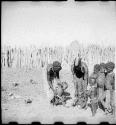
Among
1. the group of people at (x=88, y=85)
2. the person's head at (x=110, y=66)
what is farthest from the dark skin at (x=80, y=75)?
the person's head at (x=110, y=66)

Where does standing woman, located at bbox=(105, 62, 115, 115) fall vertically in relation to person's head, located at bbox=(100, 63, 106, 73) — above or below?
below

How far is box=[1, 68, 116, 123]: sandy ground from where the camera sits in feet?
9.03

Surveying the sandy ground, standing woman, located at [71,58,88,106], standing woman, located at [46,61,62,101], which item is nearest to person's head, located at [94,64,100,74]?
standing woman, located at [71,58,88,106]

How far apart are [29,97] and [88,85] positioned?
29.4 inches

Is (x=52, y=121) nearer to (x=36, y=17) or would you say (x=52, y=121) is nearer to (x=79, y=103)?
(x=79, y=103)

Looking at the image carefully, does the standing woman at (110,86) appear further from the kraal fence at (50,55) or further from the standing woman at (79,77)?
the standing woman at (79,77)

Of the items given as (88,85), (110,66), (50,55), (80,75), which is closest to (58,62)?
(50,55)

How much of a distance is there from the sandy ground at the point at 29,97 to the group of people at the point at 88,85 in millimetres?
86

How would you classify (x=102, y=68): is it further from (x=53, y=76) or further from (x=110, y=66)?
(x=53, y=76)

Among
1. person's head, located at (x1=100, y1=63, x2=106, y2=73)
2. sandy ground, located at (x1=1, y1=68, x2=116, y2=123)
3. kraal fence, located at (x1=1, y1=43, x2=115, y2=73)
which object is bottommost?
sandy ground, located at (x1=1, y1=68, x2=116, y2=123)

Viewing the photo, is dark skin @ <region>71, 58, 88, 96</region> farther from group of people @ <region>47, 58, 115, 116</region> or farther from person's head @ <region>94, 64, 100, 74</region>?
person's head @ <region>94, 64, 100, 74</region>

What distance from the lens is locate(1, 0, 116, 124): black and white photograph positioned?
2758 millimetres

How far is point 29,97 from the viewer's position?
9.05 feet

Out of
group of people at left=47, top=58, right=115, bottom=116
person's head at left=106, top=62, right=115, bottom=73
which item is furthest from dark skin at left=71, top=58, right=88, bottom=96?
person's head at left=106, top=62, right=115, bottom=73
